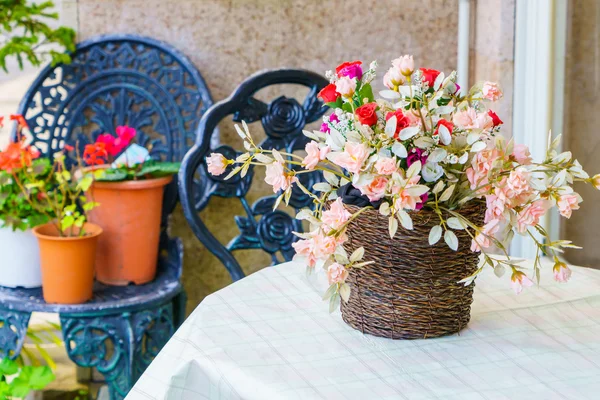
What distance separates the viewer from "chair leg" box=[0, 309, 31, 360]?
2.31 meters

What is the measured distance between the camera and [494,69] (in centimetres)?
254

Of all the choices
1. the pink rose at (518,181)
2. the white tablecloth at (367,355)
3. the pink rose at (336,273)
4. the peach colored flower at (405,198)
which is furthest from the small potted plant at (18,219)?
the pink rose at (518,181)

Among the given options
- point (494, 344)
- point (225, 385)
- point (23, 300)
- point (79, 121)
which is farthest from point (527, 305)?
point (79, 121)

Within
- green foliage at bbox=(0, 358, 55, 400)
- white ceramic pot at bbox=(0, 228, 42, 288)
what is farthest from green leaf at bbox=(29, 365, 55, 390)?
white ceramic pot at bbox=(0, 228, 42, 288)

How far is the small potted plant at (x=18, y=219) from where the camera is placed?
2.32 metres

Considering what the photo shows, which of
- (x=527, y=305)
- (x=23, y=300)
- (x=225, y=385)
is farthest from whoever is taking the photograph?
(x=23, y=300)

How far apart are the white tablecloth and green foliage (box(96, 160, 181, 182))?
41.6 inches

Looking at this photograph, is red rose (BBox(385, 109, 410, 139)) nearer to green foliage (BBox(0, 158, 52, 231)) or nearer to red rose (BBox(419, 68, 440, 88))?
red rose (BBox(419, 68, 440, 88))

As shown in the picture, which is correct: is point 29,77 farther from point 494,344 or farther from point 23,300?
point 494,344

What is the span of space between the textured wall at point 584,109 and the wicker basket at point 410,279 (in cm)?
102

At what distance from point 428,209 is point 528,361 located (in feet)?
0.94

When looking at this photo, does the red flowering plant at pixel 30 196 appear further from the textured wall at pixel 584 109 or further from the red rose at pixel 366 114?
the textured wall at pixel 584 109

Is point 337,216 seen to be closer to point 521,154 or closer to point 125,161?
point 521,154

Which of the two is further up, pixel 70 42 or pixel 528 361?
pixel 70 42
